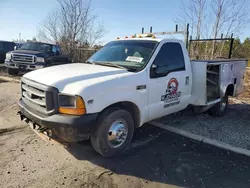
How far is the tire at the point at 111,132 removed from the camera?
3238mm

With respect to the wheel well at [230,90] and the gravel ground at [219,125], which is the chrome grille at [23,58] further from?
the wheel well at [230,90]

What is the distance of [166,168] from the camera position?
10.9ft

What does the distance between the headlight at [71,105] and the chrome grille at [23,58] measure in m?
8.13

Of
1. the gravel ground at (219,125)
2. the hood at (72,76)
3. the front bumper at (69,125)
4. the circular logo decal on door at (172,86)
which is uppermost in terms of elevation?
the hood at (72,76)

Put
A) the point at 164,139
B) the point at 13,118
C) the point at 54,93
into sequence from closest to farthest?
the point at 54,93, the point at 164,139, the point at 13,118

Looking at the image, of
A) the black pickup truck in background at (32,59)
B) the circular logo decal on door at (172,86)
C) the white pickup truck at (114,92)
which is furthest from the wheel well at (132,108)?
the black pickup truck in background at (32,59)

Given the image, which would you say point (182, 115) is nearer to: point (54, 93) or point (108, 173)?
point (108, 173)

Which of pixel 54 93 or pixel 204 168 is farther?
pixel 204 168

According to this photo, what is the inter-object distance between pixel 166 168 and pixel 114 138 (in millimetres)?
919

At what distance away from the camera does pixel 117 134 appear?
3520mm

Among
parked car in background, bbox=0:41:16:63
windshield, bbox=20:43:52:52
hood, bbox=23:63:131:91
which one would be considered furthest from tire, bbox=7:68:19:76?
hood, bbox=23:63:131:91

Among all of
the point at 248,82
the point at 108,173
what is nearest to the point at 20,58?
the point at 108,173

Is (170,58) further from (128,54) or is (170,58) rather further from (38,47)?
(38,47)

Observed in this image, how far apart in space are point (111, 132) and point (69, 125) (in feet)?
2.51
